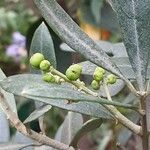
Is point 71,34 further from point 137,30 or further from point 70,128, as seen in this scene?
point 70,128

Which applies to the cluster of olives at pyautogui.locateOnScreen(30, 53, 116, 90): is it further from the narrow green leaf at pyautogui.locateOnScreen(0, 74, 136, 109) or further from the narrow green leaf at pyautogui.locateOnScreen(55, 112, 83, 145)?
the narrow green leaf at pyautogui.locateOnScreen(55, 112, 83, 145)

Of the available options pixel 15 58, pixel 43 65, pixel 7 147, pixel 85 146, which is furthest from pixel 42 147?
pixel 15 58

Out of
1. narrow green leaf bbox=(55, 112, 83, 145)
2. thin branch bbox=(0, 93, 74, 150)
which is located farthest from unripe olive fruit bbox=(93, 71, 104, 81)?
narrow green leaf bbox=(55, 112, 83, 145)

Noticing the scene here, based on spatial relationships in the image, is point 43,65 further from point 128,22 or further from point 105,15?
point 105,15

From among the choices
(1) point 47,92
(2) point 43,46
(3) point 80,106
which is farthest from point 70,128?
(1) point 47,92

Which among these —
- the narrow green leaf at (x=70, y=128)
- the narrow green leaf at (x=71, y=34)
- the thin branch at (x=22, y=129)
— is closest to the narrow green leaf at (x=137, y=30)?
the narrow green leaf at (x=71, y=34)

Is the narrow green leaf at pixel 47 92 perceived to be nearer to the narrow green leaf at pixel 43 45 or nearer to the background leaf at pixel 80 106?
the background leaf at pixel 80 106

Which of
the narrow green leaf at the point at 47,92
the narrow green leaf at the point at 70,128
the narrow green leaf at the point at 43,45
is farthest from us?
the narrow green leaf at the point at 70,128
